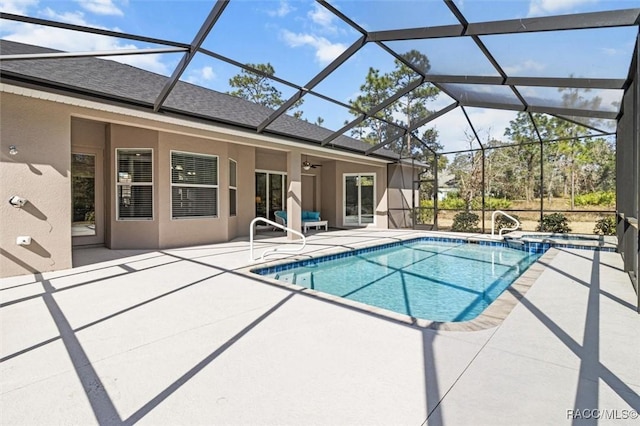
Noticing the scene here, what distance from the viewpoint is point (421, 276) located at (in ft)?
23.3

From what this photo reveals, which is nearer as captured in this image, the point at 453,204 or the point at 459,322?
the point at 459,322

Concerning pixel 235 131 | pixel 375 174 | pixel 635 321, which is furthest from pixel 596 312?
pixel 375 174

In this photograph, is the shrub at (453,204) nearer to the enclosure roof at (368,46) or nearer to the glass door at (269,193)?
the glass door at (269,193)

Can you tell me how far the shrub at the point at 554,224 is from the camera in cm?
1242

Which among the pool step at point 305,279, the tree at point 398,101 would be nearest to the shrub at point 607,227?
the tree at point 398,101

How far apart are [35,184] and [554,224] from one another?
15.1 metres

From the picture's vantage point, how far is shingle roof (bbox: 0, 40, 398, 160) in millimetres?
5645

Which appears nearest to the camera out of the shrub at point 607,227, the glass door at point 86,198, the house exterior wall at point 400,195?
the glass door at point 86,198

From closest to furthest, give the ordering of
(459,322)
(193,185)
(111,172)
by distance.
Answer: (459,322) → (111,172) → (193,185)

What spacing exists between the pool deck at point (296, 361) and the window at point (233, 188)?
6210 millimetres

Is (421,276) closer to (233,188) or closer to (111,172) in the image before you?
(233,188)

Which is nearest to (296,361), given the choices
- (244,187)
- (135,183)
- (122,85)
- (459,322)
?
(459,322)

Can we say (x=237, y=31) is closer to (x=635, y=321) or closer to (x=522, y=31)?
(x=522, y=31)

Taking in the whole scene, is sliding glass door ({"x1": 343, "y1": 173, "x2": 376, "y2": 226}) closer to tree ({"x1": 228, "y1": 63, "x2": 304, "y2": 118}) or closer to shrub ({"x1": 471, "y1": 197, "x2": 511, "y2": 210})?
shrub ({"x1": 471, "y1": 197, "x2": 511, "y2": 210})
